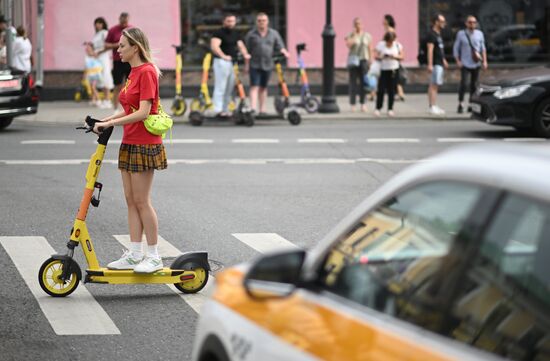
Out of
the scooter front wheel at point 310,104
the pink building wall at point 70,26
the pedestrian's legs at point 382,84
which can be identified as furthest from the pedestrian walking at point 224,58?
the pink building wall at point 70,26

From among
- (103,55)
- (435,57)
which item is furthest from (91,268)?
(103,55)

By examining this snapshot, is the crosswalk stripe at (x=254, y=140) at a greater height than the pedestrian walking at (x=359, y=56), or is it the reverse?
the pedestrian walking at (x=359, y=56)

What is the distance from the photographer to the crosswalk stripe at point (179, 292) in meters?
8.35

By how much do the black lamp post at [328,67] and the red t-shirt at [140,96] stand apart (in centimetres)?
1556

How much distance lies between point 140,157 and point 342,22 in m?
21.1

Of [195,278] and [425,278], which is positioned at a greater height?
[425,278]

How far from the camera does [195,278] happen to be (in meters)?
8.56

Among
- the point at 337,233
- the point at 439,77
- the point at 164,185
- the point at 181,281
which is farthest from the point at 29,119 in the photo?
the point at 337,233

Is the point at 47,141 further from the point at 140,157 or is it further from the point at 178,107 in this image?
the point at 140,157

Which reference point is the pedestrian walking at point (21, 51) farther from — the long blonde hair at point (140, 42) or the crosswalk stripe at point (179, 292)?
the long blonde hair at point (140, 42)

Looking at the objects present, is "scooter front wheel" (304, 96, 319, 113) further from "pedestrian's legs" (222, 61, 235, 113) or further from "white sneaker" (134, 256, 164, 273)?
"white sneaker" (134, 256, 164, 273)

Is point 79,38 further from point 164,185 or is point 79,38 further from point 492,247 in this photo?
point 492,247

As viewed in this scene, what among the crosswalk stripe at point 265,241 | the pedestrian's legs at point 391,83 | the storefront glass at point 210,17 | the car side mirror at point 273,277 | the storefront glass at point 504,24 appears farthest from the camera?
the storefront glass at point 504,24

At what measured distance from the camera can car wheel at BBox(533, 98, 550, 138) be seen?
63.7 ft
